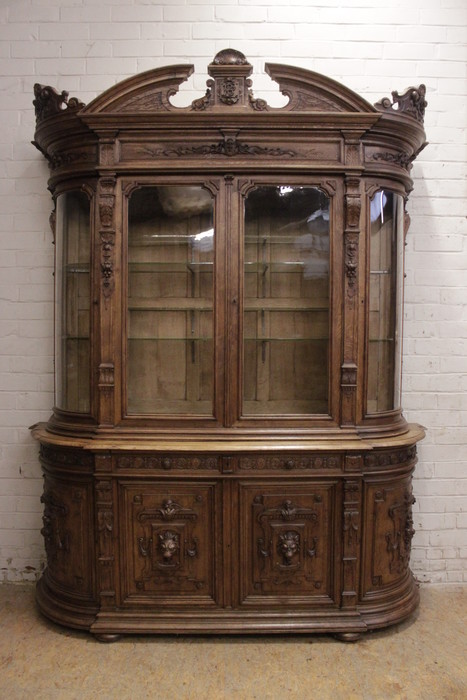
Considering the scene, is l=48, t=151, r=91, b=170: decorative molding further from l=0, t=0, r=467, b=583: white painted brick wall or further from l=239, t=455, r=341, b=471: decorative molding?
l=239, t=455, r=341, b=471: decorative molding

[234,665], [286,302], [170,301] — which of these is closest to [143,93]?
[170,301]

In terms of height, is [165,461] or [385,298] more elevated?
[385,298]

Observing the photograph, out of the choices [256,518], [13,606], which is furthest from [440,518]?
[13,606]

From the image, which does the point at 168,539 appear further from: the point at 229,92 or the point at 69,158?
the point at 229,92

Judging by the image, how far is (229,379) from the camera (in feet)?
8.21

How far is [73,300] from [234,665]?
1834mm

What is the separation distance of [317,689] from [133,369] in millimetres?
1584

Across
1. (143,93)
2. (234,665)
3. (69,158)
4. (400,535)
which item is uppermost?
(143,93)

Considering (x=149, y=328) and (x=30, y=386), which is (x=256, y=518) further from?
(x=30, y=386)

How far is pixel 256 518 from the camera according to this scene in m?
2.51

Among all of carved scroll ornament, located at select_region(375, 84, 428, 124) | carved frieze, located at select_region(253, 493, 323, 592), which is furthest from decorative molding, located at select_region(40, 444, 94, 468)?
carved scroll ornament, located at select_region(375, 84, 428, 124)

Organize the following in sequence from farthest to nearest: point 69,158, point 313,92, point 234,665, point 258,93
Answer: point 258,93 < point 69,158 < point 313,92 < point 234,665

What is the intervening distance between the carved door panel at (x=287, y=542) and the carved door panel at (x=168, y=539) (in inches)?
6.8

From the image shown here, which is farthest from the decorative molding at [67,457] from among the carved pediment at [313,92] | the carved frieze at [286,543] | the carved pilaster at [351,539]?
the carved pediment at [313,92]
